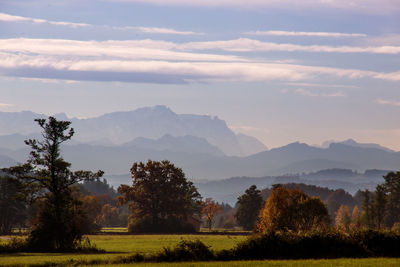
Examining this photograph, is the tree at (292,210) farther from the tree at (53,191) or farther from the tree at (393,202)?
the tree at (393,202)

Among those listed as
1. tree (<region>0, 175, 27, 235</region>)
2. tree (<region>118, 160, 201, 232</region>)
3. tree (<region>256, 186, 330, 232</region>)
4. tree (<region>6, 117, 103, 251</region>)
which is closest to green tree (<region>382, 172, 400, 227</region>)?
tree (<region>256, 186, 330, 232</region>)

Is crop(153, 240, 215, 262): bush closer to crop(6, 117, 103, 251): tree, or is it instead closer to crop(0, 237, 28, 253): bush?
crop(6, 117, 103, 251): tree

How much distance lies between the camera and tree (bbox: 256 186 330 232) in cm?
10062

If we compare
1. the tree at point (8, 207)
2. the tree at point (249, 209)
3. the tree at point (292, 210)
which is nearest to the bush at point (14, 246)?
the tree at point (292, 210)

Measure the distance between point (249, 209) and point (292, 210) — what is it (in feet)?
140

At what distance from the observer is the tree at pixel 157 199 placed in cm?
12644

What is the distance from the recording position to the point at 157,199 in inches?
5069

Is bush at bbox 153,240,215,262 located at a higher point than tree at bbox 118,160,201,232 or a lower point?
lower

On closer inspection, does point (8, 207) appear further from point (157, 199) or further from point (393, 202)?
point (393, 202)

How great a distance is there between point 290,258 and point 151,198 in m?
79.2

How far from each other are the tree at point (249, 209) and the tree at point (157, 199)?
18.7m

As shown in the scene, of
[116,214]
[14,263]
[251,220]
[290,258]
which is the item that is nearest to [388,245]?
[290,258]

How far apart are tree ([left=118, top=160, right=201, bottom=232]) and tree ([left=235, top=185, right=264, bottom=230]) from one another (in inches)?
736

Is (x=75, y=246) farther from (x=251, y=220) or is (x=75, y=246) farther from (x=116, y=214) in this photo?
(x=116, y=214)
